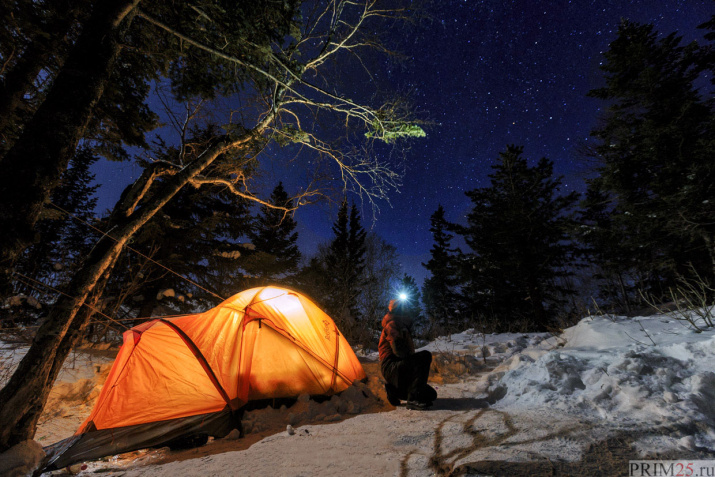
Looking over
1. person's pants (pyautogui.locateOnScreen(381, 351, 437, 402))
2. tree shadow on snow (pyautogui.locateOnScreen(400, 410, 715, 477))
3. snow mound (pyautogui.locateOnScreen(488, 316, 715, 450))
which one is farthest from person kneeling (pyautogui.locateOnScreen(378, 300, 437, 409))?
tree shadow on snow (pyautogui.locateOnScreen(400, 410, 715, 477))

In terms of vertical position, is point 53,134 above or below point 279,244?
below

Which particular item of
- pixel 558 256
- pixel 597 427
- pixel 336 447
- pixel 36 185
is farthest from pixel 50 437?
pixel 558 256

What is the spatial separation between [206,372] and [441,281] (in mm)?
22983

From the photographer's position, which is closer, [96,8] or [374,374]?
[96,8]

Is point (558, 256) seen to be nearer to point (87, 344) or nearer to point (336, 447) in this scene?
point (336, 447)

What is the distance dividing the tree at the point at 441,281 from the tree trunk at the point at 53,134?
1554 cm

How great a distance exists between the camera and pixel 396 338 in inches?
165

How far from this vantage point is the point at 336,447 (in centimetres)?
260

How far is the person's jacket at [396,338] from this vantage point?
4.15 m

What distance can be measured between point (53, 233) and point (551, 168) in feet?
77.5

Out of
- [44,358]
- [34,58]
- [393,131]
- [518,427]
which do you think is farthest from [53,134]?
[518,427]

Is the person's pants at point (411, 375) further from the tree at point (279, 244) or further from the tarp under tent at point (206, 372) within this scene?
the tree at point (279, 244)

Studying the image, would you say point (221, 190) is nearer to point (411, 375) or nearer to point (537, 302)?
point (411, 375)

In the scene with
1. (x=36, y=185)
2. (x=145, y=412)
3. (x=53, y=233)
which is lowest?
→ (x=145, y=412)
